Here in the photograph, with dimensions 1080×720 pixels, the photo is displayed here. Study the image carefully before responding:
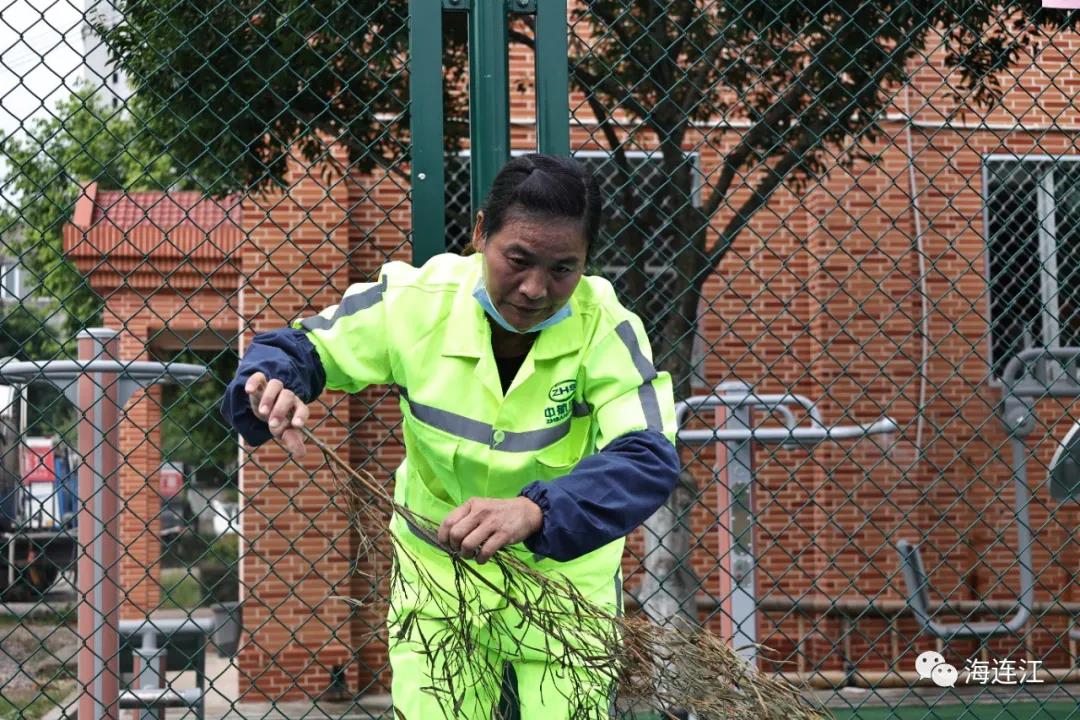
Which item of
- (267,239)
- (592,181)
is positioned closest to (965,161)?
(267,239)

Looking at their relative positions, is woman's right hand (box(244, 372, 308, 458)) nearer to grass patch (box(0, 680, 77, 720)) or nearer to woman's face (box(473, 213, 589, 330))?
woman's face (box(473, 213, 589, 330))

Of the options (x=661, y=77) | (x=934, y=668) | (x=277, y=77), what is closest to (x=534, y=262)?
(x=934, y=668)

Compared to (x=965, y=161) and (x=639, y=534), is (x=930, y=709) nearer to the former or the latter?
(x=639, y=534)

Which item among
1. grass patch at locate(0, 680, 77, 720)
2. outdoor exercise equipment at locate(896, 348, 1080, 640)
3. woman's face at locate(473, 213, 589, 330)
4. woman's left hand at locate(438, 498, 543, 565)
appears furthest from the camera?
grass patch at locate(0, 680, 77, 720)

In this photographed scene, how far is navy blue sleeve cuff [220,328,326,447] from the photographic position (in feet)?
6.84

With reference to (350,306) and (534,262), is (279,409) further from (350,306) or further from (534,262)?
(534,262)

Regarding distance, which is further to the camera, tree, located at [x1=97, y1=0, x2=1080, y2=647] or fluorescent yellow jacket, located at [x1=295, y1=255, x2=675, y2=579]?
tree, located at [x1=97, y1=0, x2=1080, y2=647]

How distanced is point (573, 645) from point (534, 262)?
69 centimetres

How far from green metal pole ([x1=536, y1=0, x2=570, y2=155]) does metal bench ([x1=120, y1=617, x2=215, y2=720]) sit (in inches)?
81.5

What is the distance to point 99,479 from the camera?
439cm

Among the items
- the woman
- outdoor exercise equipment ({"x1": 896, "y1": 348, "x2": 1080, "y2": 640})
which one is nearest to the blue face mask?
the woman

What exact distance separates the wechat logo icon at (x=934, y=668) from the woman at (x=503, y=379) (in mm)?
3086

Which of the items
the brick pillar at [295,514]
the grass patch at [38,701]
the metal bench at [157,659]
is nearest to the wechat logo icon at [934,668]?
the metal bench at [157,659]

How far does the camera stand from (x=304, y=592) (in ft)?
31.9
